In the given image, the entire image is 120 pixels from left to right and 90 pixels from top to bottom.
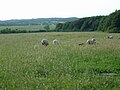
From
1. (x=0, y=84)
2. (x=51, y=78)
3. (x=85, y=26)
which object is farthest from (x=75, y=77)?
(x=85, y=26)

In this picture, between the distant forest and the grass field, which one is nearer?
the grass field

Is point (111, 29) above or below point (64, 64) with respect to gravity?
below

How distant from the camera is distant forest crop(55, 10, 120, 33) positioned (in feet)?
289

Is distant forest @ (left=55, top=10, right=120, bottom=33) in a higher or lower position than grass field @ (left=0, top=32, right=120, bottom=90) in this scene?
lower

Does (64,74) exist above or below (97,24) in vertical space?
above

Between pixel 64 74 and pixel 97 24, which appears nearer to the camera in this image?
pixel 64 74

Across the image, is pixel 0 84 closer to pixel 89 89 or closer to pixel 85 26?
pixel 89 89

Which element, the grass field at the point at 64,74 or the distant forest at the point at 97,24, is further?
the distant forest at the point at 97,24

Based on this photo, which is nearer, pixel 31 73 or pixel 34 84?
pixel 34 84

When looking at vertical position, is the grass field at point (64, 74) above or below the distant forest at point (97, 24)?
above

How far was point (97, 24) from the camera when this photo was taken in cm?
10625

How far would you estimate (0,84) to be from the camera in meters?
13.3

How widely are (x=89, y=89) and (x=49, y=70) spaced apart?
4.54 m

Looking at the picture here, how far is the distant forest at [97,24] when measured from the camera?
8811 cm
